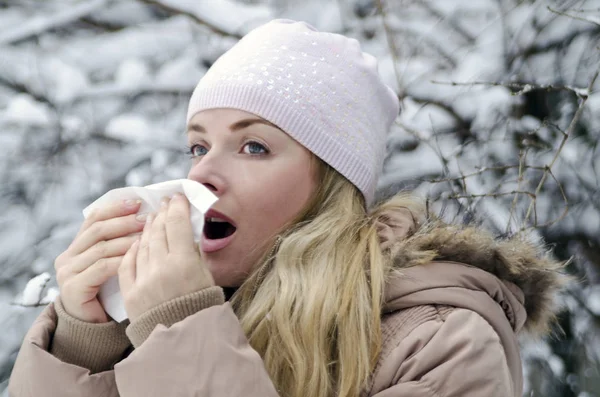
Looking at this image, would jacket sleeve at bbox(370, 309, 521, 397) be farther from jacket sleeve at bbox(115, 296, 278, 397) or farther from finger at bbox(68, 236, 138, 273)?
finger at bbox(68, 236, 138, 273)

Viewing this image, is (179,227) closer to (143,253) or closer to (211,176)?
(143,253)

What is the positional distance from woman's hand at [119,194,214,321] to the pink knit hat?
37 centimetres

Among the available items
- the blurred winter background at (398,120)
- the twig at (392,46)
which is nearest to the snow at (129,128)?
the blurred winter background at (398,120)

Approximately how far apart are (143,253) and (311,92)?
626 mm

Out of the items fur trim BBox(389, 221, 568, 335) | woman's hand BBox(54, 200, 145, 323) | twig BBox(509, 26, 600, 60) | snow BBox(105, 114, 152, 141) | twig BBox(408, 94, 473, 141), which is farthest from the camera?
snow BBox(105, 114, 152, 141)

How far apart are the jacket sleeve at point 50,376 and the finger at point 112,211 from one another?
0.89ft

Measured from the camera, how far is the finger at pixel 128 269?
1.23 metres

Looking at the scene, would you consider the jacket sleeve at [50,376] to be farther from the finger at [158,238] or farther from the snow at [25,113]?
the snow at [25,113]

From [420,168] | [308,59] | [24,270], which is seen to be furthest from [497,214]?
[24,270]

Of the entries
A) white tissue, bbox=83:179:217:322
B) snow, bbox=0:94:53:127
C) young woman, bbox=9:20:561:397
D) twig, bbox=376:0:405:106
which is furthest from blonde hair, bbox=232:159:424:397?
snow, bbox=0:94:53:127

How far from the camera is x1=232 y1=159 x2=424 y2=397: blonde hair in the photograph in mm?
1264

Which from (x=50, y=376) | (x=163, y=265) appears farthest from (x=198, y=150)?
(x=50, y=376)

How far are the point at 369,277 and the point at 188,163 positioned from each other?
1678 millimetres

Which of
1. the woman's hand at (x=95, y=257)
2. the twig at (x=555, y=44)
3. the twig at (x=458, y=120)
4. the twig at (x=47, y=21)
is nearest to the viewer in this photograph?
the woman's hand at (x=95, y=257)
